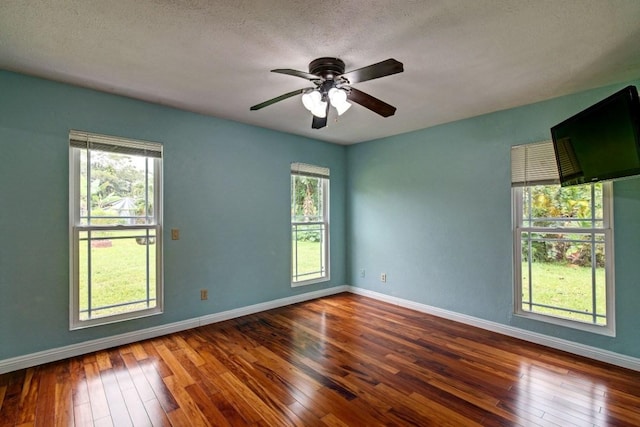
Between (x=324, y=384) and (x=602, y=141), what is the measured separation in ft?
8.62

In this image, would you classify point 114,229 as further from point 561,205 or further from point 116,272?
point 561,205

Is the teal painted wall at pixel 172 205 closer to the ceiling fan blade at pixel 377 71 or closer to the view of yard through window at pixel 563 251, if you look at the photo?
the ceiling fan blade at pixel 377 71

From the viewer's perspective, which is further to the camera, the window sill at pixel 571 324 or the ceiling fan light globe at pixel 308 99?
the window sill at pixel 571 324

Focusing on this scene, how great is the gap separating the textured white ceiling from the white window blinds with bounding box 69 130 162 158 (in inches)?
17.4

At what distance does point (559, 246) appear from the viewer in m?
3.02

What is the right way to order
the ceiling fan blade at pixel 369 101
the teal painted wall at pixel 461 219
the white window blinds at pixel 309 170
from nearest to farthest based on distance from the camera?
the ceiling fan blade at pixel 369 101
the teal painted wall at pixel 461 219
the white window blinds at pixel 309 170

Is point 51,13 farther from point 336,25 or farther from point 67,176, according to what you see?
point 336,25

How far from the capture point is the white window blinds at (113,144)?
279 centimetres

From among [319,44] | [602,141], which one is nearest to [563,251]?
[602,141]

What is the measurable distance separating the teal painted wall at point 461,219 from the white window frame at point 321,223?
49 cm

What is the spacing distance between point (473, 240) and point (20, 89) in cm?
457

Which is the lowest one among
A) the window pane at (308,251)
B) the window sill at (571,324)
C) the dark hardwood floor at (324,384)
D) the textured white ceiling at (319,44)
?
the dark hardwood floor at (324,384)

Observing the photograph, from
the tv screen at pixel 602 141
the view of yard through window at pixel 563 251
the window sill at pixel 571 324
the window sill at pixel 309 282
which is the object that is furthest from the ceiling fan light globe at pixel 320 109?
the window sill at pixel 571 324

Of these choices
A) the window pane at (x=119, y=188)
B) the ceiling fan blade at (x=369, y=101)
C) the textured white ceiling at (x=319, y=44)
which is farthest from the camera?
the window pane at (x=119, y=188)
